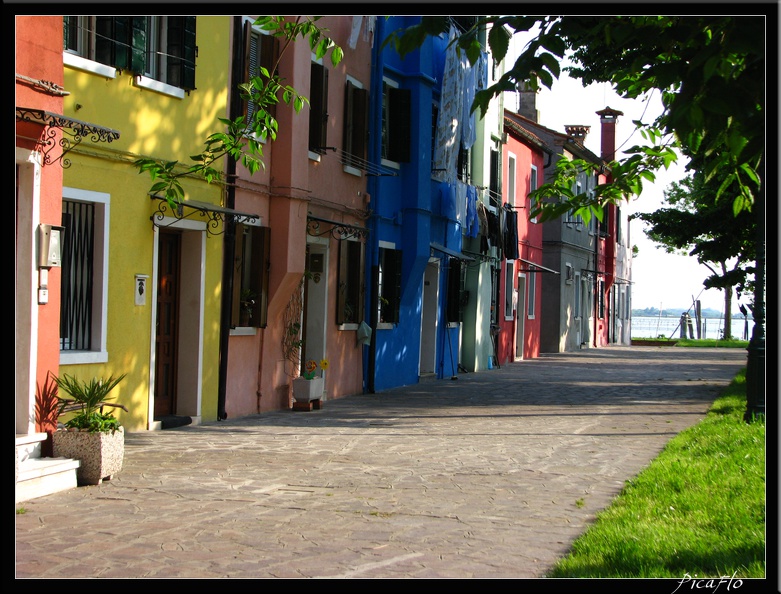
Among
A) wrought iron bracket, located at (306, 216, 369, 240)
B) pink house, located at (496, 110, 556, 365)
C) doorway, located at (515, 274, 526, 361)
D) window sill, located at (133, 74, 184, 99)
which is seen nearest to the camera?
window sill, located at (133, 74, 184, 99)

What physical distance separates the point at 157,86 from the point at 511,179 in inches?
822

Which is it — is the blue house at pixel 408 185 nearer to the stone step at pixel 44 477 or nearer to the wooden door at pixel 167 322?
the wooden door at pixel 167 322

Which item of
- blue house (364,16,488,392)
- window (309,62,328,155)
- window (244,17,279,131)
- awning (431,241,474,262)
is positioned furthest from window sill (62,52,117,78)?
awning (431,241,474,262)

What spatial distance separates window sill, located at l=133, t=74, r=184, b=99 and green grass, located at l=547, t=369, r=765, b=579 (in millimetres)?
7184

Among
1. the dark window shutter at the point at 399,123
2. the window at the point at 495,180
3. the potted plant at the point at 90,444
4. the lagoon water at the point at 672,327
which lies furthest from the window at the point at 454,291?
the lagoon water at the point at 672,327

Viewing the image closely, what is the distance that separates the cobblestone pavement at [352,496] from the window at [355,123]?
4516 mm

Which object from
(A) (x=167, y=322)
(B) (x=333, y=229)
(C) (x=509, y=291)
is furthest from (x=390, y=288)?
(C) (x=509, y=291)

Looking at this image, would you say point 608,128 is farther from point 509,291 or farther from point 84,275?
point 84,275

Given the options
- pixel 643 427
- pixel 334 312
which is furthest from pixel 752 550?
pixel 334 312

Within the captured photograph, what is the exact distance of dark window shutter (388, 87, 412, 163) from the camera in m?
20.8

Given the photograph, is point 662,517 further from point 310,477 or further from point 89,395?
point 89,395

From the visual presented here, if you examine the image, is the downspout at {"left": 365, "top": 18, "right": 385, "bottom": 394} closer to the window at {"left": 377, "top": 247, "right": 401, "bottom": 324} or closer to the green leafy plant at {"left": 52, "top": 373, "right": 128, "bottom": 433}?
the window at {"left": 377, "top": 247, "right": 401, "bottom": 324}

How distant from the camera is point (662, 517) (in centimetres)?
816

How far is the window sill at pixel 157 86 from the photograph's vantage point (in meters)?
12.7
